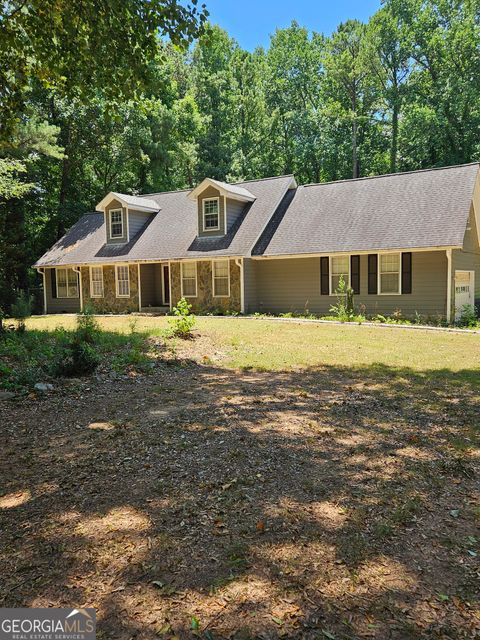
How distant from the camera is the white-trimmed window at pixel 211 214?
20.9 m

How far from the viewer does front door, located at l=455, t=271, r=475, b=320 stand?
55.0 ft

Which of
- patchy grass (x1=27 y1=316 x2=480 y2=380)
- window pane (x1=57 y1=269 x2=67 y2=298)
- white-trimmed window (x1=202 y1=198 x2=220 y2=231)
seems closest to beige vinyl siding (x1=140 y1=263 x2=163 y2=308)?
white-trimmed window (x1=202 y1=198 x2=220 y2=231)

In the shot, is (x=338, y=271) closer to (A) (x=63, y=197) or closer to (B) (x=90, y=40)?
(B) (x=90, y=40)

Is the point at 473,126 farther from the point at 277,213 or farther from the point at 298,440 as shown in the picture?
the point at 298,440

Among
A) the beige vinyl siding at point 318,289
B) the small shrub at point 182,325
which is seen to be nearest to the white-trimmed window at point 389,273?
the beige vinyl siding at point 318,289

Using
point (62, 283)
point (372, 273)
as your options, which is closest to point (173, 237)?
point (62, 283)

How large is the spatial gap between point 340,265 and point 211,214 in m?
6.23

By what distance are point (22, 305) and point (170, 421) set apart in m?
8.15

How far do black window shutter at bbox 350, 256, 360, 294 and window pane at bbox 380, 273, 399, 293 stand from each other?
88cm

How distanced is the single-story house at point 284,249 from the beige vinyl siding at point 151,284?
0.06 m

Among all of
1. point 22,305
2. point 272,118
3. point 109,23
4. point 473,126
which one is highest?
point 272,118

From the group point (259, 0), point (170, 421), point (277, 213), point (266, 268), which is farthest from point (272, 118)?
point (170, 421)

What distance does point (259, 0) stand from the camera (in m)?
25.3

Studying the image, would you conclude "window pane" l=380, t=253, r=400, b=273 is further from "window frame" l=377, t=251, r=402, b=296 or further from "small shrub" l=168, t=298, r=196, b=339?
"small shrub" l=168, t=298, r=196, b=339
